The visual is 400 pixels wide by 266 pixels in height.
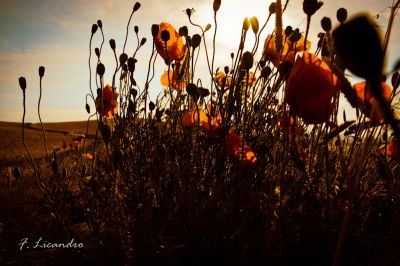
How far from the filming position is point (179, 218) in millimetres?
1182

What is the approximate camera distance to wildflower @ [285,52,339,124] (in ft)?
2.52

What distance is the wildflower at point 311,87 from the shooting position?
0.77m

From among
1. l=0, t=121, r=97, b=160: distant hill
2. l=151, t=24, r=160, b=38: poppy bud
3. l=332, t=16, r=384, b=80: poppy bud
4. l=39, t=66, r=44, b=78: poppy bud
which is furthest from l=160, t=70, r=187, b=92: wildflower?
l=332, t=16, r=384, b=80: poppy bud

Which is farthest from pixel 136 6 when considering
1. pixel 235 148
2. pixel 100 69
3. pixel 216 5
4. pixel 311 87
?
pixel 311 87

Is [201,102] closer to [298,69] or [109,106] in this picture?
[109,106]

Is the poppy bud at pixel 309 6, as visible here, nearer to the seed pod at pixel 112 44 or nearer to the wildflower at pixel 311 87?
the wildflower at pixel 311 87

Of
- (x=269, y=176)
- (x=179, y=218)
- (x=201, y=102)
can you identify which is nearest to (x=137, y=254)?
(x=179, y=218)

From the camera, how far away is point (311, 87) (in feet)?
2.60

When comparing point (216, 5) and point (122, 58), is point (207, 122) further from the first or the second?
point (122, 58)

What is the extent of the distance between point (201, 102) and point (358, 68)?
1573mm

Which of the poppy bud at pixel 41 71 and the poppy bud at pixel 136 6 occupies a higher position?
the poppy bud at pixel 136 6

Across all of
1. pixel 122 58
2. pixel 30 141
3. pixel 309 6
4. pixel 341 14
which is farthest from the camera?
pixel 30 141

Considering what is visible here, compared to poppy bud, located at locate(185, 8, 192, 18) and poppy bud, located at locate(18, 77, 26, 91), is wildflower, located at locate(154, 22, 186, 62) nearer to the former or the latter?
poppy bud, located at locate(185, 8, 192, 18)

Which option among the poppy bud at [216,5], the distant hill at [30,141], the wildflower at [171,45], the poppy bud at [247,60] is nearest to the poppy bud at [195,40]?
the wildflower at [171,45]
